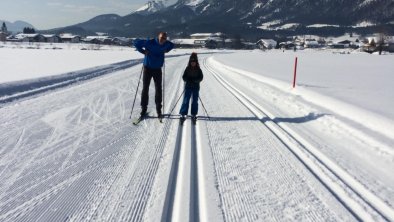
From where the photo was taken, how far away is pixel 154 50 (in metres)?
9.62

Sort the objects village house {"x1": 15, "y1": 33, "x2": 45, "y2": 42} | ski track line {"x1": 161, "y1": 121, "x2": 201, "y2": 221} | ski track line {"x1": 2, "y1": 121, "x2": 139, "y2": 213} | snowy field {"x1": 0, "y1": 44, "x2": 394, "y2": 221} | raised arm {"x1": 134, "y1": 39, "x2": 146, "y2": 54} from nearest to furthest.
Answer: ski track line {"x1": 161, "y1": 121, "x2": 201, "y2": 221}, snowy field {"x1": 0, "y1": 44, "x2": 394, "y2": 221}, ski track line {"x1": 2, "y1": 121, "x2": 139, "y2": 213}, raised arm {"x1": 134, "y1": 39, "x2": 146, "y2": 54}, village house {"x1": 15, "y1": 33, "x2": 45, "y2": 42}

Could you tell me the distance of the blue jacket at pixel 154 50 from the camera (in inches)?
376

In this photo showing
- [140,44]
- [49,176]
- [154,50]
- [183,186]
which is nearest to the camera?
[183,186]

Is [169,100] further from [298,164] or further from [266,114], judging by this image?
[298,164]

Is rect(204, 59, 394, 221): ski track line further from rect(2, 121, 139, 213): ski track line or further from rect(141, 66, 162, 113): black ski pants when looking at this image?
rect(2, 121, 139, 213): ski track line

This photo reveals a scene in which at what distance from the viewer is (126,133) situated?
8117mm

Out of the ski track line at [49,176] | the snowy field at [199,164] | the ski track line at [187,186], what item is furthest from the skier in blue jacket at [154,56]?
the ski track line at [49,176]

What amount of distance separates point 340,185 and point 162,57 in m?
5.57

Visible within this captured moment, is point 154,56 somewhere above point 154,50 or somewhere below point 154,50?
below

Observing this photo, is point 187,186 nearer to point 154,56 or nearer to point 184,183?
point 184,183

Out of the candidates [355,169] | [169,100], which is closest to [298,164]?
[355,169]

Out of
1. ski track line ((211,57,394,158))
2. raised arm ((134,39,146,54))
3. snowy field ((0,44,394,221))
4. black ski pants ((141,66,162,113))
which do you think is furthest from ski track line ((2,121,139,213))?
ski track line ((211,57,394,158))

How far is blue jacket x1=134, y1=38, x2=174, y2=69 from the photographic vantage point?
376 inches

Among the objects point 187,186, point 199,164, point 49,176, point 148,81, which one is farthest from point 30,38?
point 187,186
